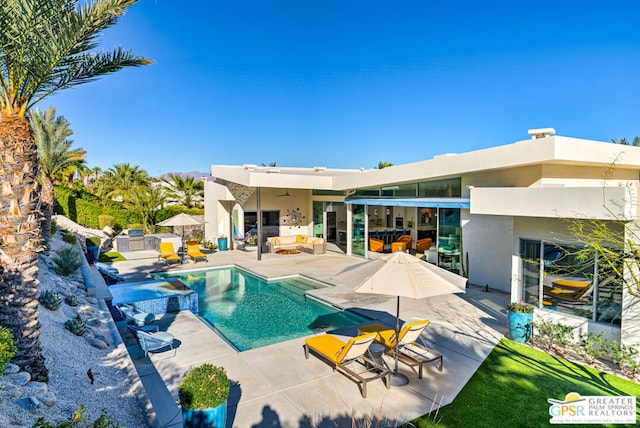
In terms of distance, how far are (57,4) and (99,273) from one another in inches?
557

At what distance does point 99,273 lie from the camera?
672 inches

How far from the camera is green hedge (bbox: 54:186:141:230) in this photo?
3044cm

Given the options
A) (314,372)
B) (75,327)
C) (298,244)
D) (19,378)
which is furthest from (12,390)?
(298,244)

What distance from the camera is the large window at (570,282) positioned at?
841 cm

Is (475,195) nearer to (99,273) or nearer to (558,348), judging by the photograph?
(558,348)

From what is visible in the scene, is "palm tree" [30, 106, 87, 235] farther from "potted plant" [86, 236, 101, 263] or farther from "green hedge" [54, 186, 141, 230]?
"green hedge" [54, 186, 141, 230]

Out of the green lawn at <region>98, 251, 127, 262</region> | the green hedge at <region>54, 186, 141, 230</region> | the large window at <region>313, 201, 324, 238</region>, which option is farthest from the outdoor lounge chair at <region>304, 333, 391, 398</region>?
the green hedge at <region>54, 186, 141, 230</region>

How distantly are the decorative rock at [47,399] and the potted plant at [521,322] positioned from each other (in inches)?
371

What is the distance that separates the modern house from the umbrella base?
4.50 m

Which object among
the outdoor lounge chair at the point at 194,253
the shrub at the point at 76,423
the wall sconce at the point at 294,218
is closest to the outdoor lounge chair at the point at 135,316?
the shrub at the point at 76,423

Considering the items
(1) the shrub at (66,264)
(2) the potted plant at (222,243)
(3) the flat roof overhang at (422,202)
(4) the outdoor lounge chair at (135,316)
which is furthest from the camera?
(2) the potted plant at (222,243)

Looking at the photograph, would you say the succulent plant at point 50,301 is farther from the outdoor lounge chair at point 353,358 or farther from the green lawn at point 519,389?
the green lawn at point 519,389

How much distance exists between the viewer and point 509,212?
33.8 ft

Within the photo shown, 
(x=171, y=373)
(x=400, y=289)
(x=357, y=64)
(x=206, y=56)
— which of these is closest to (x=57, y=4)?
(x=171, y=373)
